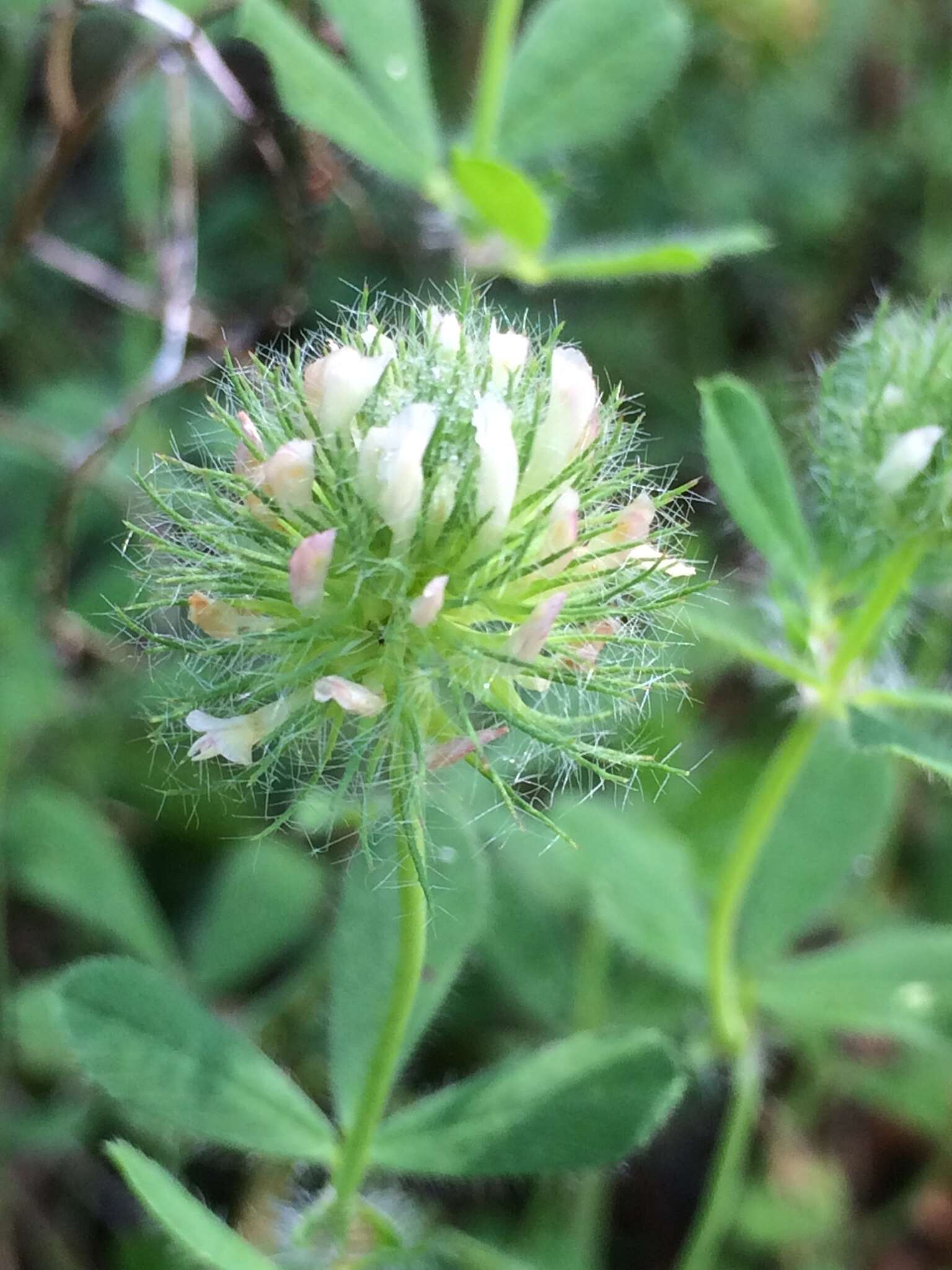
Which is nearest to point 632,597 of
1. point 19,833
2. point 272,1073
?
point 272,1073

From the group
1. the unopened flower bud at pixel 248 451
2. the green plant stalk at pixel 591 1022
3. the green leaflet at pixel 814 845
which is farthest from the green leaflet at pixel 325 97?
the green plant stalk at pixel 591 1022

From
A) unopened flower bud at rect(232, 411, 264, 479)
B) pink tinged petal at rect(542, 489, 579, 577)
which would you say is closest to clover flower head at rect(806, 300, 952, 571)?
pink tinged petal at rect(542, 489, 579, 577)

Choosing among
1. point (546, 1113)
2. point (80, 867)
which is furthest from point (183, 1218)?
point (80, 867)

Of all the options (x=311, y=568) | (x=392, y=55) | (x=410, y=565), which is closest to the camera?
(x=311, y=568)

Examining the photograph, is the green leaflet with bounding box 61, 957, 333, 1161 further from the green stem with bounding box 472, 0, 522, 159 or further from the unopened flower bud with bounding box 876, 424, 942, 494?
the green stem with bounding box 472, 0, 522, 159

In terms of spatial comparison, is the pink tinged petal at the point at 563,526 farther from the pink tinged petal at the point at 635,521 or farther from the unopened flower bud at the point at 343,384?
the unopened flower bud at the point at 343,384

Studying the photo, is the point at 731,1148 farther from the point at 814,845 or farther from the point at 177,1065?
the point at 177,1065

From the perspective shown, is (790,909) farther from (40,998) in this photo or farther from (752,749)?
(40,998)

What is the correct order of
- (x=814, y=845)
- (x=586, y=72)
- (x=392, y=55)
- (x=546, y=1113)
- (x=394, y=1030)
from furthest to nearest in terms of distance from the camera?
(x=586, y=72) → (x=392, y=55) → (x=814, y=845) → (x=546, y=1113) → (x=394, y=1030)
